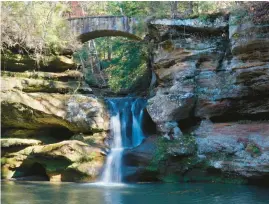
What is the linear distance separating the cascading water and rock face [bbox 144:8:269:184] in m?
1.17

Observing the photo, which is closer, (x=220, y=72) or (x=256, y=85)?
(x=256, y=85)

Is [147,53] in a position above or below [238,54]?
above

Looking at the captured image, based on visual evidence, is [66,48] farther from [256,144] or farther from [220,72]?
[256,144]

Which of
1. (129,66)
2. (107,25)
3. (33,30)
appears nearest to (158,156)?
(107,25)

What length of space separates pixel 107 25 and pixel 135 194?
10.4 m

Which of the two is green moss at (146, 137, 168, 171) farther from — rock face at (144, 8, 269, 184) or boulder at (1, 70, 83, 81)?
boulder at (1, 70, 83, 81)

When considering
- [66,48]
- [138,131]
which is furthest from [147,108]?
[66,48]

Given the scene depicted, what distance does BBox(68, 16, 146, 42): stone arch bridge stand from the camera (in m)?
18.1

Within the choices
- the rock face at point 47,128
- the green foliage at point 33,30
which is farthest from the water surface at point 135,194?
the green foliage at point 33,30

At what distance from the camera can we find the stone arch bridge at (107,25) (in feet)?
59.5

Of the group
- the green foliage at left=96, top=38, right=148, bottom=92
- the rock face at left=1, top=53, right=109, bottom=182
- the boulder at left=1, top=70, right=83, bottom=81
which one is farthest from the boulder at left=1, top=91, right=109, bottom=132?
the green foliage at left=96, top=38, right=148, bottom=92

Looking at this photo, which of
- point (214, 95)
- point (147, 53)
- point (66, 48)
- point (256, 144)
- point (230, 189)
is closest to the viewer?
point (230, 189)

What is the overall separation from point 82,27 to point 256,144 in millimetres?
10795

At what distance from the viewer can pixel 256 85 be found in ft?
44.3
